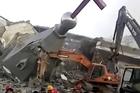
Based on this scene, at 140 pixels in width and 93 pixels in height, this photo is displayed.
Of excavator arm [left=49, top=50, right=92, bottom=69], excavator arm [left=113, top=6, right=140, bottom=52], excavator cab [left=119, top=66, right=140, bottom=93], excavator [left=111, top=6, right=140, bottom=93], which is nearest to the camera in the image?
excavator cab [left=119, top=66, right=140, bottom=93]

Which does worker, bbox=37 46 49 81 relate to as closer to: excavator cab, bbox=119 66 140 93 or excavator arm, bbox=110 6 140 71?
excavator arm, bbox=110 6 140 71

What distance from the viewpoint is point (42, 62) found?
14.8 m

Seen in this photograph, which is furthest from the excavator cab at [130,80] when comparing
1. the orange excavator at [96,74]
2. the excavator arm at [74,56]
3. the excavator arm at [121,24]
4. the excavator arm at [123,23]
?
the excavator arm at [74,56]

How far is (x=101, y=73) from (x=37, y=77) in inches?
103

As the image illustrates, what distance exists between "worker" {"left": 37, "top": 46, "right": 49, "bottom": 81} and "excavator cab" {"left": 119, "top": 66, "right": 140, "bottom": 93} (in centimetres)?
585

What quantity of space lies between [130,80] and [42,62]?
20.2 ft

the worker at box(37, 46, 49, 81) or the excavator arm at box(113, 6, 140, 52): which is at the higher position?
the excavator arm at box(113, 6, 140, 52)

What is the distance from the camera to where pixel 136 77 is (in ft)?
29.3

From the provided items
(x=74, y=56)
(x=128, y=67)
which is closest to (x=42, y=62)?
(x=74, y=56)

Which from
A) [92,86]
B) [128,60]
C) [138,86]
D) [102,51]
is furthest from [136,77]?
[128,60]

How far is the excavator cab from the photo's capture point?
8.74m

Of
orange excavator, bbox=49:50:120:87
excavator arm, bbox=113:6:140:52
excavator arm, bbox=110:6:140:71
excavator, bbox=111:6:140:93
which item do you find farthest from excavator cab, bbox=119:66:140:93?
orange excavator, bbox=49:50:120:87

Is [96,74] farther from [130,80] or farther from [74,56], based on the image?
[130,80]

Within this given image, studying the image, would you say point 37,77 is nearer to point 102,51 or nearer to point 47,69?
point 47,69
